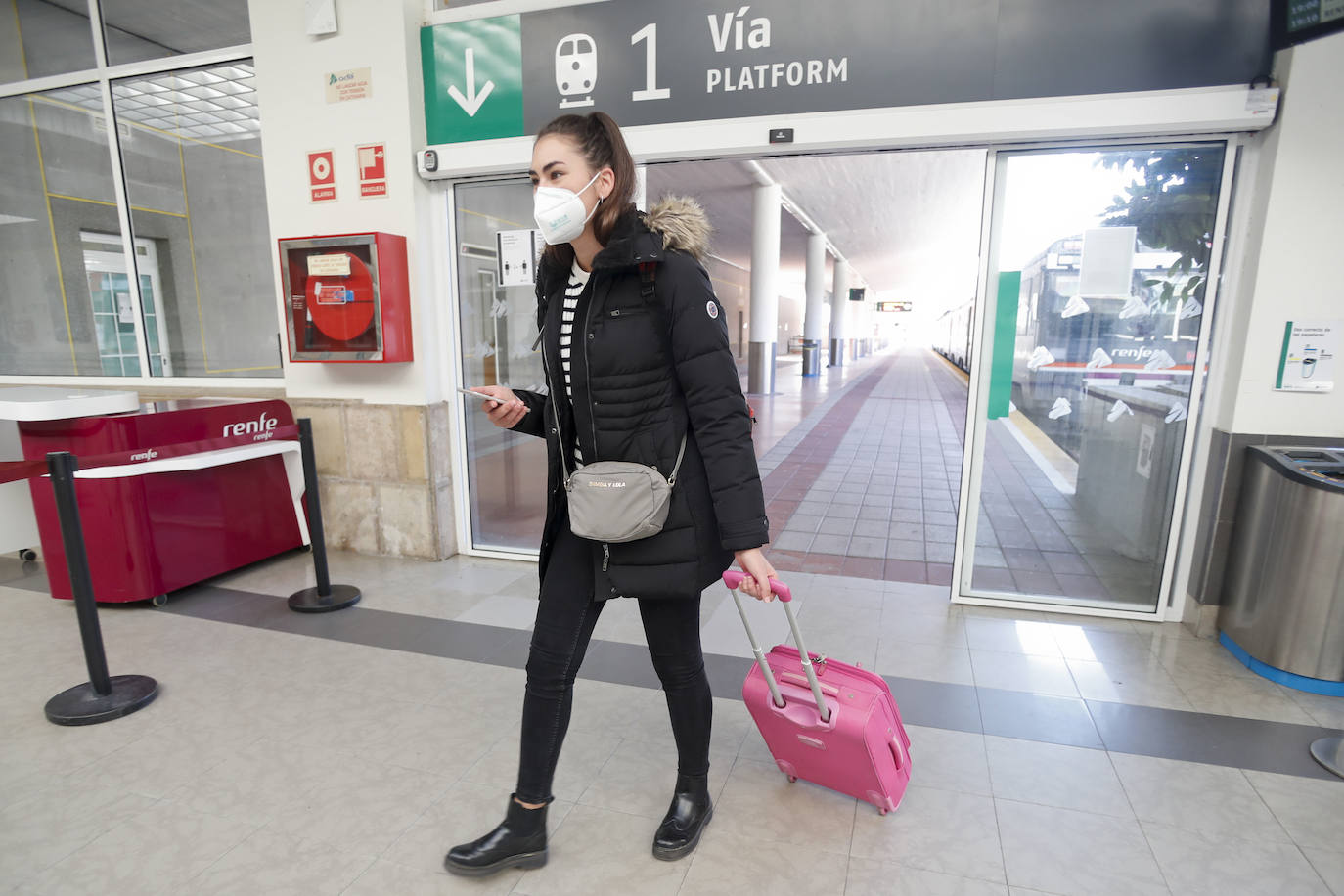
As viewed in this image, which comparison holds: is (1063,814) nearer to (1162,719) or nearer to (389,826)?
(1162,719)

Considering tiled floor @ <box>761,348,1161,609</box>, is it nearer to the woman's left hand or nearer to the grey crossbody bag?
the woman's left hand

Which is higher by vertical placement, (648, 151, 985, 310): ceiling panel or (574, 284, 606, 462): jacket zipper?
(648, 151, 985, 310): ceiling panel

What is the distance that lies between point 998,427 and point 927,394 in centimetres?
1262

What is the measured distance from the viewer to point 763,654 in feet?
6.51

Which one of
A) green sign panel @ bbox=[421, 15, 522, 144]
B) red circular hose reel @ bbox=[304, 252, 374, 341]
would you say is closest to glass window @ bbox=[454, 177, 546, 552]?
green sign panel @ bbox=[421, 15, 522, 144]

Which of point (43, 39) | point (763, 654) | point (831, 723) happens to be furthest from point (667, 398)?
point (43, 39)

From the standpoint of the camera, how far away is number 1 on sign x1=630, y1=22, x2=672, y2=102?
3.47 metres

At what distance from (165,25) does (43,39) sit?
1459 mm

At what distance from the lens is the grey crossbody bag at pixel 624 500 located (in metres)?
1.57

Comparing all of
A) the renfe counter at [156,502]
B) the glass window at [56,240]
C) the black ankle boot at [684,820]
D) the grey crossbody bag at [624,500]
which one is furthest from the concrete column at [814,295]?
the grey crossbody bag at [624,500]

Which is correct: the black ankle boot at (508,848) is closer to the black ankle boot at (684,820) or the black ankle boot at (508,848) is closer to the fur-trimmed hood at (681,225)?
→ the black ankle boot at (684,820)

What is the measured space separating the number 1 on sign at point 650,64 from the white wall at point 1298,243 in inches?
106

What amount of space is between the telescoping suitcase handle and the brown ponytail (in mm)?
890

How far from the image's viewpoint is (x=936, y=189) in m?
13.8
